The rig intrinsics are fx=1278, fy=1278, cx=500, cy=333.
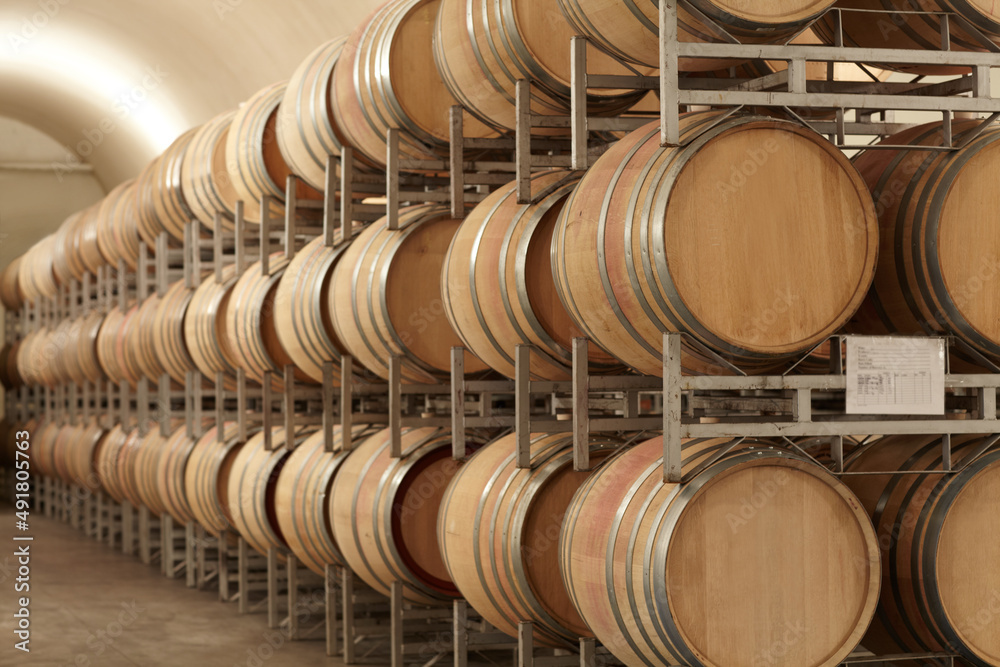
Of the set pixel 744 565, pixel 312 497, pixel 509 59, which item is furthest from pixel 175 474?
pixel 744 565

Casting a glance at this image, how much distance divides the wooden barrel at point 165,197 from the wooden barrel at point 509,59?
5.03 m

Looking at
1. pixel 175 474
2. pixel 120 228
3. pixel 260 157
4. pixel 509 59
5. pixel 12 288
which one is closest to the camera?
pixel 509 59

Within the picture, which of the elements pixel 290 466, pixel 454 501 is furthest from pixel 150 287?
pixel 454 501

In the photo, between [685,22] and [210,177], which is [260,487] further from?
[685,22]

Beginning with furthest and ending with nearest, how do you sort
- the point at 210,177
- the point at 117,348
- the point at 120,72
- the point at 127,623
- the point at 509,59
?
the point at 120,72 → the point at 117,348 → the point at 210,177 → the point at 127,623 → the point at 509,59

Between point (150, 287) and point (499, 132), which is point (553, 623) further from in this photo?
point (150, 287)

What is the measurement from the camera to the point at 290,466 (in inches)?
291

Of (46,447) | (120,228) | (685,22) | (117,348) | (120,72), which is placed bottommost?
(46,447)

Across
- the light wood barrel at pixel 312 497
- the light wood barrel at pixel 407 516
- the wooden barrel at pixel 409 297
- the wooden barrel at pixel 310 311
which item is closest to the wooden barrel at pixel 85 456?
the light wood barrel at pixel 312 497

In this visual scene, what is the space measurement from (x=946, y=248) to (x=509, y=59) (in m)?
1.95

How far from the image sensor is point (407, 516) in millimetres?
6082

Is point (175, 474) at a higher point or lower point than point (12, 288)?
lower

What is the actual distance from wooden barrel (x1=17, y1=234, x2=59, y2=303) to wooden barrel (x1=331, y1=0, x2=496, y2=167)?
10217 millimetres

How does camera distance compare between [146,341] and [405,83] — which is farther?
[146,341]
